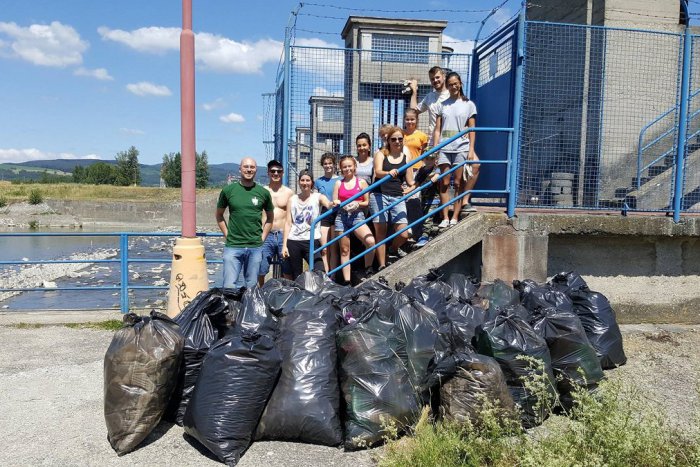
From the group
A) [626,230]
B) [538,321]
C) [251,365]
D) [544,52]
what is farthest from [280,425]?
[544,52]

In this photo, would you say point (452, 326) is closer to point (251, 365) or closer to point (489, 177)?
point (251, 365)

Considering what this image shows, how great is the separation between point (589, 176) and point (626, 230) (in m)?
0.74

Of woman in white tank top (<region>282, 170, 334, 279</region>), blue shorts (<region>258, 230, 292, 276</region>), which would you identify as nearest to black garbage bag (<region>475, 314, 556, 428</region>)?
woman in white tank top (<region>282, 170, 334, 279</region>)

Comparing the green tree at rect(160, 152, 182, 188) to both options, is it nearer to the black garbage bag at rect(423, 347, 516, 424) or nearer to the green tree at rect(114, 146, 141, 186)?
the green tree at rect(114, 146, 141, 186)

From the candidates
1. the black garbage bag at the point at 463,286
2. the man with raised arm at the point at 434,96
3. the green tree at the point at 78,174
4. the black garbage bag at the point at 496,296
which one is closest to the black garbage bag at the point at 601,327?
the black garbage bag at the point at 496,296

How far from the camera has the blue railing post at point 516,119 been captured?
19.1ft

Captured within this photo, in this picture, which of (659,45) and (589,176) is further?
(659,45)

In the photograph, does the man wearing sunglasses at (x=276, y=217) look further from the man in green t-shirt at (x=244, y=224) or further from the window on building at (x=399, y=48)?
the window on building at (x=399, y=48)

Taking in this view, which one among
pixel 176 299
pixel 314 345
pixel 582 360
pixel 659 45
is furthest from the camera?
pixel 659 45

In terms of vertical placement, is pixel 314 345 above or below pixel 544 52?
below

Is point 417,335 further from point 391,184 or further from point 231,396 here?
point 391,184

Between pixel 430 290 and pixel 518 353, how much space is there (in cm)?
129

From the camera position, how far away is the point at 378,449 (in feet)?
10.9

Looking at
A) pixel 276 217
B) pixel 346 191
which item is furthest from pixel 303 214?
pixel 346 191
